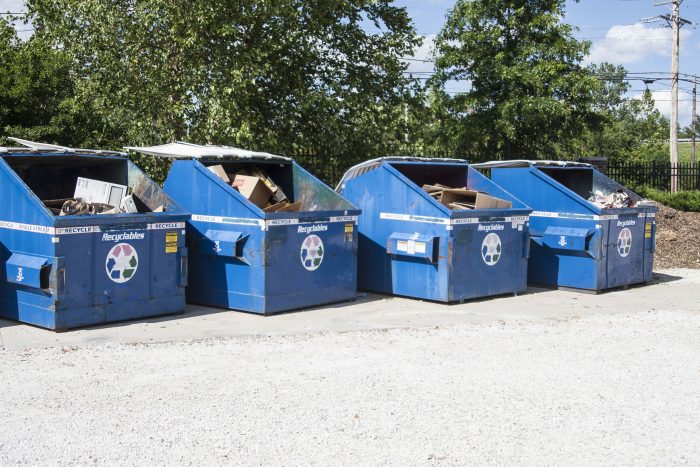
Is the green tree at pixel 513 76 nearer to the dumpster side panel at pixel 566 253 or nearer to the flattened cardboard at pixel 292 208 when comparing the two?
the dumpster side panel at pixel 566 253

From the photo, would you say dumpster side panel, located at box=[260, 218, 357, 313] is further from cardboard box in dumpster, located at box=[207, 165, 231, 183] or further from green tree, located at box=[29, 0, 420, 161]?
green tree, located at box=[29, 0, 420, 161]

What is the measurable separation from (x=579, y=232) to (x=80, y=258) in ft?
21.0

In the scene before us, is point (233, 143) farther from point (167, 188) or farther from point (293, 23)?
point (167, 188)

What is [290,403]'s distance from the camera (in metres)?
5.48

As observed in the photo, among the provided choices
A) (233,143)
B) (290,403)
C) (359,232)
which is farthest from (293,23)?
(290,403)

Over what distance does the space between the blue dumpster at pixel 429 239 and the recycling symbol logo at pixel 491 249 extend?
0.5 inches

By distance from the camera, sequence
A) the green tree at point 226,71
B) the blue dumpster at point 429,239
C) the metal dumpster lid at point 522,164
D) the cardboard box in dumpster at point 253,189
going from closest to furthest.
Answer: the cardboard box in dumpster at point 253,189 → the blue dumpster at point 429,239 → the metal dumpster lid at point 522,164 → the green tree at point 226,71

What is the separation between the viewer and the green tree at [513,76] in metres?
18.5

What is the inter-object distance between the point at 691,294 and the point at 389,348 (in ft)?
19.3

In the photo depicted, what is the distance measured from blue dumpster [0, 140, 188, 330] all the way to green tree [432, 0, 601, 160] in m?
11.5

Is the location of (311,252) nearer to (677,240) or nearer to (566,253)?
(566,253)

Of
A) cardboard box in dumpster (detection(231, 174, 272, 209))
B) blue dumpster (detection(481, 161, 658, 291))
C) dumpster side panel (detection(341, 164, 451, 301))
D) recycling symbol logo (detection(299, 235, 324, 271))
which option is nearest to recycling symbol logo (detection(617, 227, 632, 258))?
blue dumpster (detection(481, 161, 658, 291))

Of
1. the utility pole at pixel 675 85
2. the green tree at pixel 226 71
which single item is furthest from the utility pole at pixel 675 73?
the green tree at pixel 226 71

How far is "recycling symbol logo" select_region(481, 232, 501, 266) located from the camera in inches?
396
